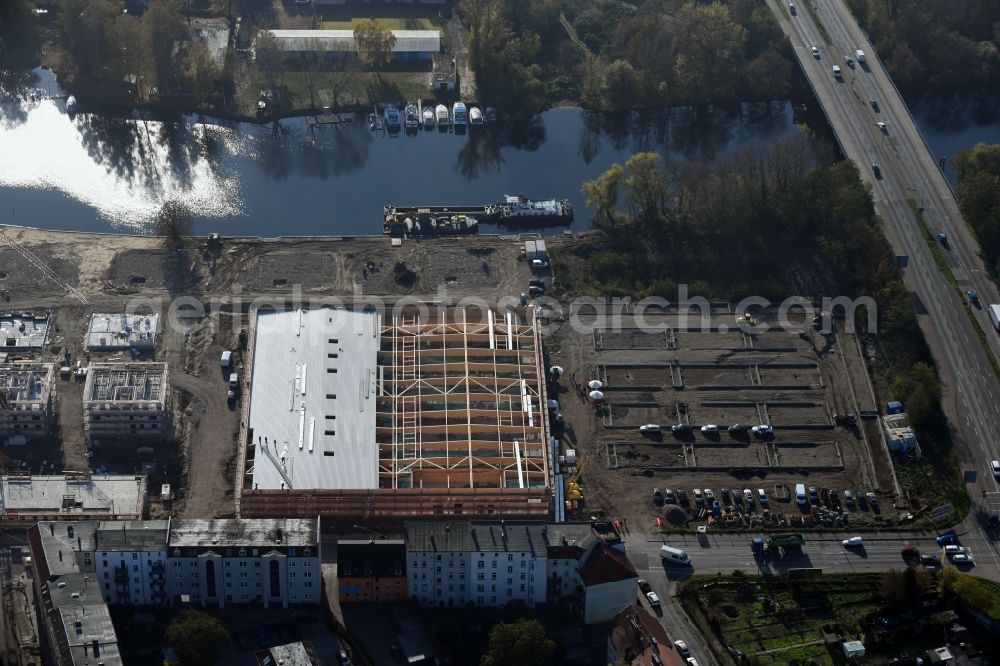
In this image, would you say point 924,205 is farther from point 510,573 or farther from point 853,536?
point 510,573

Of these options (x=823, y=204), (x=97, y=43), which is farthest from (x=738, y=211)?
(x=97, y=43)

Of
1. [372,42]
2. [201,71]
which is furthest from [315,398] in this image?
[372,42]

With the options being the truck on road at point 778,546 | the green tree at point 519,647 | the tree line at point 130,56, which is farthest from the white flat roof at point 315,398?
the tree line at point 130,56

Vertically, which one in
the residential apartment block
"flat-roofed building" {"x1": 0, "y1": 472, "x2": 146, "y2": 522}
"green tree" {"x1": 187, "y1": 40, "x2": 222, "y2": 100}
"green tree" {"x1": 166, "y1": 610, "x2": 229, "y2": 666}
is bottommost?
"green tree" {"x1": 166, "y1": 610, "x2": 229, "y2": 666}

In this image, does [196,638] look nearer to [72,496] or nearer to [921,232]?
[72,496]

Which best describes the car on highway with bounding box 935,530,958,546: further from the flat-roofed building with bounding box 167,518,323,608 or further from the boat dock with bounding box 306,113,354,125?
the boat dock with bounding box 306,113,354,125

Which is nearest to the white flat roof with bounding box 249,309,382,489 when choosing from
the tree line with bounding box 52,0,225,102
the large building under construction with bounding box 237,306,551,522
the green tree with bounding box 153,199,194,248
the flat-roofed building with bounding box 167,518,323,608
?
the large building under construction with bounding box 237,306,551,522
